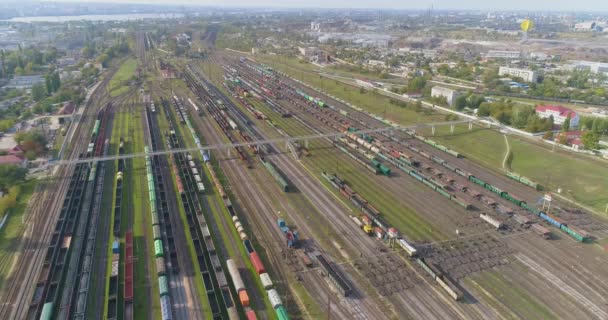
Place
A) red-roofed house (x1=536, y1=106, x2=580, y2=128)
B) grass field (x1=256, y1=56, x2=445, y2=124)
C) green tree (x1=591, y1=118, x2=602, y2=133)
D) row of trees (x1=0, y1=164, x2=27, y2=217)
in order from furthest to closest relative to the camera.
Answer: grass field (x1=256, y1=56, x2=445, y2=124)
red-roofed house (x1=536, y1=106, x2=580, y2=128)
green tree (x1=591, y1=118, x2=602, y2=133)
row of trees (x1=0, y1=164, x2=27, y2=217)

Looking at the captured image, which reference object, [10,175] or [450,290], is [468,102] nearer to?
[450,290]

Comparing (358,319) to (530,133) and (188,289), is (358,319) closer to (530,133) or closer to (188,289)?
(188,289)

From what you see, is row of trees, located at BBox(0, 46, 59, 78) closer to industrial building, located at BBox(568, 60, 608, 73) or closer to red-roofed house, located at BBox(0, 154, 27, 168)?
red-roofed house, located at BBox(0, 154, 27, 168)

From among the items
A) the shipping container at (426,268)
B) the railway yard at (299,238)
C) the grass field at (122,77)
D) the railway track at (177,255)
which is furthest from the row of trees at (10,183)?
the grass field at (122,77)

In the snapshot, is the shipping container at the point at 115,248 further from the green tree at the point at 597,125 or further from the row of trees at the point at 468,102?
the green tree at the point at 597,125

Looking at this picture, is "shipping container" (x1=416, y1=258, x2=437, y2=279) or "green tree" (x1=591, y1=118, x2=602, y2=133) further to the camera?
"green tree" (x1=591, y1=118, x2=602, y2=133)

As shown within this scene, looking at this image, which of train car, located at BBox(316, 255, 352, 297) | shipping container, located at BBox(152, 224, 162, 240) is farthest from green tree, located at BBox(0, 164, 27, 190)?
train car, located at BBox(316, 255, 352, 297)
